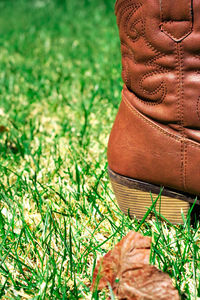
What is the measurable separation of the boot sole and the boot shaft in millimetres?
233

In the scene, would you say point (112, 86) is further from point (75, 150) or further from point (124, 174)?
point (124, 174)

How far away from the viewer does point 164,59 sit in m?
1.26

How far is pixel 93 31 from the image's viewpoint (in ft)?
14.1

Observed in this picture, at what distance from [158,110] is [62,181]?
1.86 feet

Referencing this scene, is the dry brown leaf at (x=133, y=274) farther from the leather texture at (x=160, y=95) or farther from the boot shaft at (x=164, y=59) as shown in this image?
the boot shaft at (x=164, y=59)

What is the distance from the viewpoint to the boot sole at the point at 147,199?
1413 mm

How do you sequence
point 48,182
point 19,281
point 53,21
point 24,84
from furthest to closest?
point 53,21 → point 24,84 → point 48,182 → point 19,281

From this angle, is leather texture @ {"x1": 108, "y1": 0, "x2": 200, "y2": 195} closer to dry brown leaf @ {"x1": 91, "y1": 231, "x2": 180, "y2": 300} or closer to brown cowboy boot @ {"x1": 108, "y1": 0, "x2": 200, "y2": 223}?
brown cowboy boot @ {"x1": 108, "y1": 0, "x2": 200, "y2": 223}

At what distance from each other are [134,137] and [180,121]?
179 millimetres

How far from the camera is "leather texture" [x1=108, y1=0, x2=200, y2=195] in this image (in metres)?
1.20

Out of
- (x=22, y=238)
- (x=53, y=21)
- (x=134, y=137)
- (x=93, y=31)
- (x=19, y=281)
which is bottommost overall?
(x=19, y=281)

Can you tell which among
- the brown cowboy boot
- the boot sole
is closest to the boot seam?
the brown cowboy boot

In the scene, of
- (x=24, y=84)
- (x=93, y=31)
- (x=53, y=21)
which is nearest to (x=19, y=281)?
(x=24, y=84)

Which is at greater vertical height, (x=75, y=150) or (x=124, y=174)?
(x=75, y=150)
